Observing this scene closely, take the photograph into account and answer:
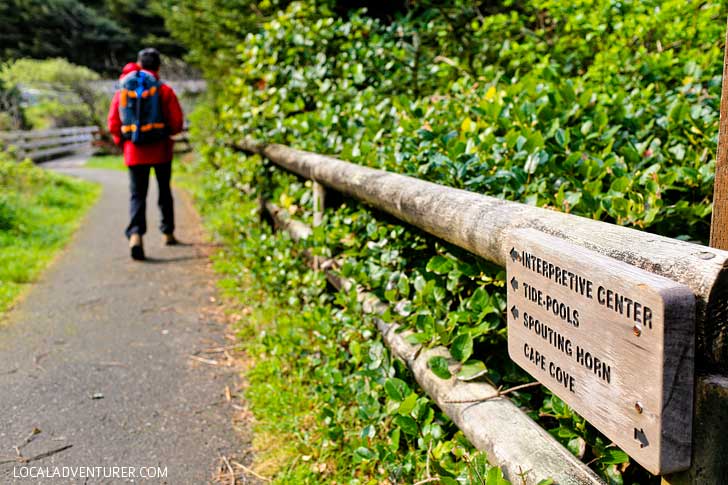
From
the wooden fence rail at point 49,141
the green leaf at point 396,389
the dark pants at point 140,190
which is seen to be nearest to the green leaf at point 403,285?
the green leaf at point 396,389

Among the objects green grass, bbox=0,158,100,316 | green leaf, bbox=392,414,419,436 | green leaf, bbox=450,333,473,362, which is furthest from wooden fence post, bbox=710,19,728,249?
green grass, bbox=0,158,100,316

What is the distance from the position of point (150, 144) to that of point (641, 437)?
6106 millimetres

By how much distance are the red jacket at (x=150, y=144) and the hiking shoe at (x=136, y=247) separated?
725mm

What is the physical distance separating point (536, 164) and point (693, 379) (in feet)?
4.71

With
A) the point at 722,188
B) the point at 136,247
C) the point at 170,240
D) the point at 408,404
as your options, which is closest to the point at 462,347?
the point at 408,404

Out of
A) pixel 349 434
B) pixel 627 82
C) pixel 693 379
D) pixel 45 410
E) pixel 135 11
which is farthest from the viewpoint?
pixel 135 11

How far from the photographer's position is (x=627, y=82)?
12.9 ft

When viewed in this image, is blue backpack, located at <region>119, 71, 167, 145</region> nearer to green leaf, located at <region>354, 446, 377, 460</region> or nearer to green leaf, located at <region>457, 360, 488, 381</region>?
green leaf, located at <region>354, 446, 377, 460</region>

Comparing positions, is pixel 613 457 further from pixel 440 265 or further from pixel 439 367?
pixel 440 265

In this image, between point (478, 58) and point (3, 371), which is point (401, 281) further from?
point (478, 58)

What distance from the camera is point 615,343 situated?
3.82 feet

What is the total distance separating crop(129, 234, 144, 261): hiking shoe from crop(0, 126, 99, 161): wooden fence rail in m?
12.1

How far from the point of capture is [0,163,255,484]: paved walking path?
2.81 m

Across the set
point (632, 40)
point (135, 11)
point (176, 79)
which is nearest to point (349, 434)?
point (632, 40)
